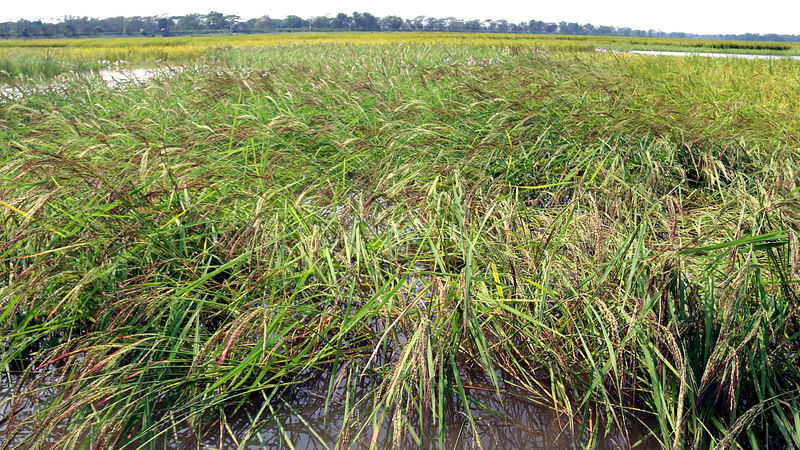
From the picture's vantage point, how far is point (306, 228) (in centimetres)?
240

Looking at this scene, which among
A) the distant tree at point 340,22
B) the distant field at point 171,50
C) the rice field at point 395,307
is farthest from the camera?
the distant tree at point 340,22

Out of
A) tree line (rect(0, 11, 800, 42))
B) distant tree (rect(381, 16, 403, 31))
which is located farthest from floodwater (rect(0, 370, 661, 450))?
distant tree (rect(381, 16, 403, 31))

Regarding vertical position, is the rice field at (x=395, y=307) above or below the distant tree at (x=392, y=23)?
below

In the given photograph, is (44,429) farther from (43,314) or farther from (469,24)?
(469,24)

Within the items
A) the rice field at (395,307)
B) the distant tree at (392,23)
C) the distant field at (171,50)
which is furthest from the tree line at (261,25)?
the rice field at (395,307)

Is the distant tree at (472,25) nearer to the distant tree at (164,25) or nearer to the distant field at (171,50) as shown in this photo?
the distant tree at (164,25)

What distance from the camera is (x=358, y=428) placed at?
1755 mm

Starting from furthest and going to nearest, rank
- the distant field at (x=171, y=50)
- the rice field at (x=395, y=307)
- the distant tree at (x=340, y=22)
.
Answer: the distant tree at (x=340, y=22) < the distant field at (x=171, y=50) < the rice field at (x=395, y=307)

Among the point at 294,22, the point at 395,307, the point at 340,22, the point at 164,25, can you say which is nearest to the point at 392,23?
the point at 340,22

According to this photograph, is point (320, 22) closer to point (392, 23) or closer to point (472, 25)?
point (392, 23)

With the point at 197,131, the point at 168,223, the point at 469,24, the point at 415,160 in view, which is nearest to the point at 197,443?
the point at 168,223

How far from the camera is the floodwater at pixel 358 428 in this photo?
1.71 meters

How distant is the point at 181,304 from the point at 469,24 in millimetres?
116786

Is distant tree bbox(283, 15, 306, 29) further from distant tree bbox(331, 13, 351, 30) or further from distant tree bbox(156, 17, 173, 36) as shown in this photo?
distant tree bbox(156, 17, 173, 36)
